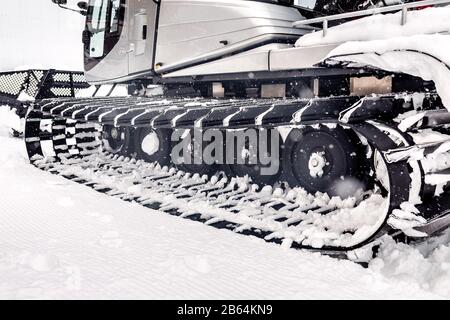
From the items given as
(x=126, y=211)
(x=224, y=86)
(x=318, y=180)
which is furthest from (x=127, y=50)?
(x=318, y=180)

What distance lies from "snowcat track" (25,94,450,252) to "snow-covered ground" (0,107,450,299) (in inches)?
7.2

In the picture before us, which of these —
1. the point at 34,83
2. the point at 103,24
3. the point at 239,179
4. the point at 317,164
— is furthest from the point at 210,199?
the point at 34,83

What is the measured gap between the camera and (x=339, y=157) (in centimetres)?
353

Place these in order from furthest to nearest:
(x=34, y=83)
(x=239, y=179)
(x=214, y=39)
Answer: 1. (x=34, y=83)
2. (x=239, y=179)
3. (x=214, y=39)

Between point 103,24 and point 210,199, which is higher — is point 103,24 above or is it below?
above

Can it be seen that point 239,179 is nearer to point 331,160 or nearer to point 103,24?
point 331,160

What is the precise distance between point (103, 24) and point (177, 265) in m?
3.90

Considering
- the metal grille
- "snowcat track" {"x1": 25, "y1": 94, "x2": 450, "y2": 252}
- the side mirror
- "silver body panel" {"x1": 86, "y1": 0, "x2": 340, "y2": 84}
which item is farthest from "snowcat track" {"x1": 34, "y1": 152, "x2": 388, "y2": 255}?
the metal grille

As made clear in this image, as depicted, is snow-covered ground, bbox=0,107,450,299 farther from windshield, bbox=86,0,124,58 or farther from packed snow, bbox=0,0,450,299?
windshield, bbox=86,0,124,58

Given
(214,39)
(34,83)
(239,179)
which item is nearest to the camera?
(214,39)

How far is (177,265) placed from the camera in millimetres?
2625

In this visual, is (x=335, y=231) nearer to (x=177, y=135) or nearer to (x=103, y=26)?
(x=177, y=135)

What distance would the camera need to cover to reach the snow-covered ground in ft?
7.54

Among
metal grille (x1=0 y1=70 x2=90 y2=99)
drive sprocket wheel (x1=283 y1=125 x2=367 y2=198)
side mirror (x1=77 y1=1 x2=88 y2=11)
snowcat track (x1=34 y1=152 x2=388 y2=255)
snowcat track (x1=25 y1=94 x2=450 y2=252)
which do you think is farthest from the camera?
metal grille (x1=0 y1=70 x2=90 y2=99)
